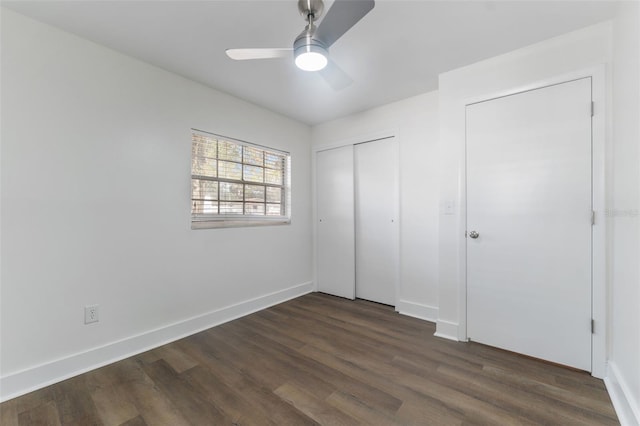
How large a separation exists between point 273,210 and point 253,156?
0.74 meters

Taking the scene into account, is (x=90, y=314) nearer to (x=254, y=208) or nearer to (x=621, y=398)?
(x=254, y=208)

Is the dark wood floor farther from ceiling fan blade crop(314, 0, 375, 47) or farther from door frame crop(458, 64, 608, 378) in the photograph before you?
ceiling fan blade crop(314, 0, 375, 47)

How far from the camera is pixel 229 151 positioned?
2.96 m

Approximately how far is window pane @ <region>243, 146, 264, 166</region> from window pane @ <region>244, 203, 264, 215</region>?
19.9 inches

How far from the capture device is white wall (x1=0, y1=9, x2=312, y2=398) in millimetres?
1728

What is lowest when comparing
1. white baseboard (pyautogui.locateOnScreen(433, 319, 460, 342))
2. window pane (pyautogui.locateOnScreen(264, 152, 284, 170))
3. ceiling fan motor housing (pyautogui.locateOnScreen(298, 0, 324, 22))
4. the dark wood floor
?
the dark wood floor

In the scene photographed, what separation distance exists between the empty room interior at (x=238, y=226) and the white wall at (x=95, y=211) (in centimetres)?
1

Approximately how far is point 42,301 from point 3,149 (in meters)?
1.02

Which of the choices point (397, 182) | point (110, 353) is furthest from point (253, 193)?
point (110, 353)

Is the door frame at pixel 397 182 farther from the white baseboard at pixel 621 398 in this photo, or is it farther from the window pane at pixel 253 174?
the white baseboard at pixel 621 398

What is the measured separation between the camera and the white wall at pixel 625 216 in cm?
137

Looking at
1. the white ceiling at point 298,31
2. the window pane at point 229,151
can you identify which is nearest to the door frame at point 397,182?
the white ceiling at point 298,31

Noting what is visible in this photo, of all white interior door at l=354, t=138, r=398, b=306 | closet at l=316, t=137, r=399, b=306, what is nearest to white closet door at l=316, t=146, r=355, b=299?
closet at l=316, t=137, r=399, b=306

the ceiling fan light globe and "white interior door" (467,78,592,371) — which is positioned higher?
the ceiling fan light globe
